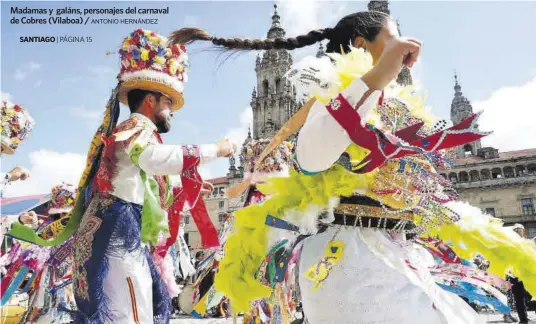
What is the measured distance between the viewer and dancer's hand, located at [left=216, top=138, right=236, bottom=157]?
265 cm

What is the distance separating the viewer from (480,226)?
2.13 m

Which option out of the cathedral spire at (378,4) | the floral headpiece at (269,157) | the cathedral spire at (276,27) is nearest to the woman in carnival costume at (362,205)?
the floral headpiece at (269,157)

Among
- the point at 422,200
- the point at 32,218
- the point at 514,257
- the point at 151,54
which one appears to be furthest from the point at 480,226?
the point at 32,218

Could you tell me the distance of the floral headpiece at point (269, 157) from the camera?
585 centimetres

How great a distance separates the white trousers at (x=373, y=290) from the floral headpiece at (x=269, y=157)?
145 inches

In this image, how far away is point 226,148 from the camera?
2.65m

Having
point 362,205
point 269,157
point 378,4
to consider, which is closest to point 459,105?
point 378,4

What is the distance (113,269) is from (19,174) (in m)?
2.82

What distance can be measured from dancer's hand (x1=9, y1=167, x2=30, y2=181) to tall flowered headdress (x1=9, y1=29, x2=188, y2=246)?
1844mm

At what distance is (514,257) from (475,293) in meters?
0.27

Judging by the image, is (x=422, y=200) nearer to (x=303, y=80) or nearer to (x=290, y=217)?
(x=290, y=217)

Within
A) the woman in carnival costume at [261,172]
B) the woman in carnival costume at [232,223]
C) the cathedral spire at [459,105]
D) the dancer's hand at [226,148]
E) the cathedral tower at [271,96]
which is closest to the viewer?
the dancer's hand at [226,148]

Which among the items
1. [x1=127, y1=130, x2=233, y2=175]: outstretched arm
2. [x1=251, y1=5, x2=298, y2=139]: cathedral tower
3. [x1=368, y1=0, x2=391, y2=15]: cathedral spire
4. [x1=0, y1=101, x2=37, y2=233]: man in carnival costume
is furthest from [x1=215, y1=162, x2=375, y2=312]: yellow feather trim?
[x1=251, y1=5, x2=298, y2=139]: cathedral tower

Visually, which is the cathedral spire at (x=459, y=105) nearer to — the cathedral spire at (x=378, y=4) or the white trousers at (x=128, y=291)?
the cathedral spire at (x=378, y=4)
